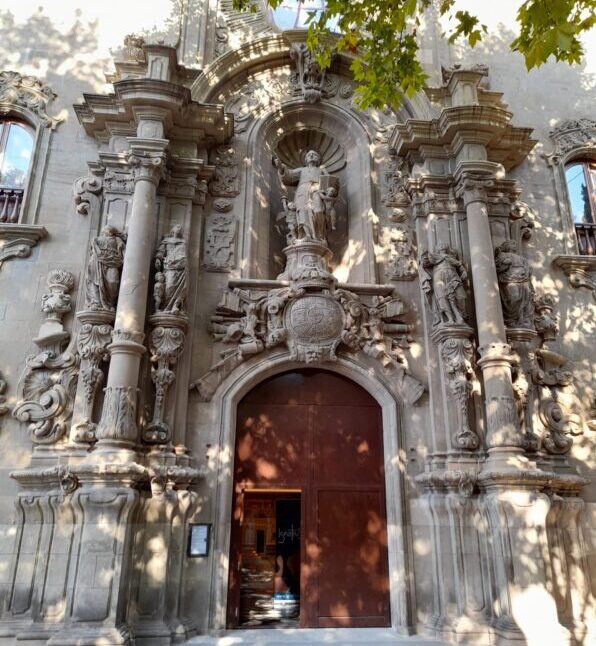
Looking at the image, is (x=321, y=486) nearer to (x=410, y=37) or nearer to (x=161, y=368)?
(x=161, y=368)

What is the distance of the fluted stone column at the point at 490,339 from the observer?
824 centimetres

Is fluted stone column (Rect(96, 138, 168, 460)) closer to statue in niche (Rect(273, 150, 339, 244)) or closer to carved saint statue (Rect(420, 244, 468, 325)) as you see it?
statue in niche (Rect(273, 150, 339, 244))

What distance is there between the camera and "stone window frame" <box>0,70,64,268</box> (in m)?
9.59

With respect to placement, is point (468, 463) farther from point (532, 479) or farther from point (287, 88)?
point (287, 88)

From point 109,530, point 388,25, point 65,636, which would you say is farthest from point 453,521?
point 388,25

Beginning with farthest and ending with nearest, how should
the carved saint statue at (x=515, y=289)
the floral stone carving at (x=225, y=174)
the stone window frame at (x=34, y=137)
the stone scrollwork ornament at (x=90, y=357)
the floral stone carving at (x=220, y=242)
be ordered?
1. the floral stone carving at (x=225, y=174)
2. the floral stone carving at (x=220, y=242)
3. the stone window frame at (x=34, y=137)
4. the carved saint statue at (x=515, y=289)
5. the stone scrollwork ornament at (x=90, y=357)

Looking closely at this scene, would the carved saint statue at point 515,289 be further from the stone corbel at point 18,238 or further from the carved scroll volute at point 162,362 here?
the stone corbel at point 18,238

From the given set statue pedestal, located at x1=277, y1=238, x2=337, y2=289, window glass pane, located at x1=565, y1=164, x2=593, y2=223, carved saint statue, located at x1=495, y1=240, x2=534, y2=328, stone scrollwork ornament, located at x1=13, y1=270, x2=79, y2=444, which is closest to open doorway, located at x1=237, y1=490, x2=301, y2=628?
stone scrollwork ornament, located at x1=13, y1=270, x2=79, y2=444

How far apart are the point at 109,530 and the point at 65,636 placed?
4.15 feet

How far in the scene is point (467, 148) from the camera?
33.8 feet

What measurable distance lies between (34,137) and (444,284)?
798cm

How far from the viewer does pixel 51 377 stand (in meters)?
8.75

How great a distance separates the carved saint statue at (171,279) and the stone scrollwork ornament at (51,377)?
1516 mm

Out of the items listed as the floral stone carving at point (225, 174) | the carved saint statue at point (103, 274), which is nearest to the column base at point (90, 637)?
the carved saint statue at point (103, 274)
